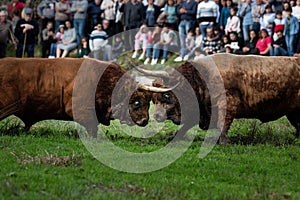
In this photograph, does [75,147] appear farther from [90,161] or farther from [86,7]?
[86,7]

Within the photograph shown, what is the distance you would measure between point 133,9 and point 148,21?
715 millimetres

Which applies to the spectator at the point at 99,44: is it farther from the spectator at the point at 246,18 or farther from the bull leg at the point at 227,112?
the bull leg at the point at 227,112

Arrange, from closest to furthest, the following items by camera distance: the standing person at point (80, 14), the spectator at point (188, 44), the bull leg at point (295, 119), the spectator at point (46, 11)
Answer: the bull leg at point (295, 119) → the spectator at point (188, 44) → the standing person at point (80, 14) → the spectator at point (46, 11)

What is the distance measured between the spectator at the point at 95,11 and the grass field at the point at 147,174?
1393 centimetres

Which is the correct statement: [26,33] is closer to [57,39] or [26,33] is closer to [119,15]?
[57,39]

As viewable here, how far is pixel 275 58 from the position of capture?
1280cm

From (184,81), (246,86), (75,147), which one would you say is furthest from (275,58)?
(75,147)

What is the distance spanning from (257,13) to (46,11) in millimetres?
9538

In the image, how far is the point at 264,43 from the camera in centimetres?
2259

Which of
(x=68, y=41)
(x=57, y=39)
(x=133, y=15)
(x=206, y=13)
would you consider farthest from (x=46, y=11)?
(x=206, y=13)

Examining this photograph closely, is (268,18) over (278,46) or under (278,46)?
over

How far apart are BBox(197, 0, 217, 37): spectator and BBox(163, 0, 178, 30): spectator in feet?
3.63

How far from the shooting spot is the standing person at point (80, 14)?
26.5 metres

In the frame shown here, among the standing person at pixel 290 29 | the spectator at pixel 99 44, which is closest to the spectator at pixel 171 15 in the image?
the spectator at pixel 99 44
